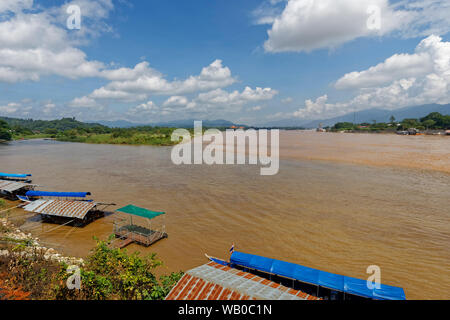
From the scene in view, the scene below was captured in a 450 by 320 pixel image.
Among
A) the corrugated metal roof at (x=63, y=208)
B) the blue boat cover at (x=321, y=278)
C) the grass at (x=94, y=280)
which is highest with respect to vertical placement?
the grass at (x=94, y=280)

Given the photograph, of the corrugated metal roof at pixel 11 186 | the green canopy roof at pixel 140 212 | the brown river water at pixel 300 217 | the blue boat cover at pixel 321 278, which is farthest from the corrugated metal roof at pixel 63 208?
the blue boat cover at pixel 321 278

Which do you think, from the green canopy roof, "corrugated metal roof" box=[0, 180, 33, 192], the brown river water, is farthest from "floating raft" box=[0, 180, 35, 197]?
the green canopy roof

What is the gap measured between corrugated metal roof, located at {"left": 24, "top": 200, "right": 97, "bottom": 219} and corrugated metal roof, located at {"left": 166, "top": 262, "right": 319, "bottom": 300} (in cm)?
1131

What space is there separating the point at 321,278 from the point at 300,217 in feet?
28.6

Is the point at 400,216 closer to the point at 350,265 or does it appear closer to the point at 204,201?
the point at 350,265

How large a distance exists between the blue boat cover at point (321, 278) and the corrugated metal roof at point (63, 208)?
10.8 meters

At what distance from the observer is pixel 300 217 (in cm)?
1622

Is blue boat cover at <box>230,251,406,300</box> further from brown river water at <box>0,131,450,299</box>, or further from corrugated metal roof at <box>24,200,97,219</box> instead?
corrugated metal roof at <box>24,200,97,219</box>

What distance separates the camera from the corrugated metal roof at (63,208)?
14570mm

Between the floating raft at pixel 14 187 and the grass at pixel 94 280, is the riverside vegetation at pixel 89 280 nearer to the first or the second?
the grass at pixel 94 280

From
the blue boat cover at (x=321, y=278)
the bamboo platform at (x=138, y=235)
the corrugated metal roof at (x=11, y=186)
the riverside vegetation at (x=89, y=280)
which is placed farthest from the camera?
the corrugated metal roof at (x=11, y=186)

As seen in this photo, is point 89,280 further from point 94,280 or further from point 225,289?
point 225,289

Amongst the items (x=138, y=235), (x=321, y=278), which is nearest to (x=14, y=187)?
(x=138, y=235)

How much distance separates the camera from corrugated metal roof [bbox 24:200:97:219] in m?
14.6
